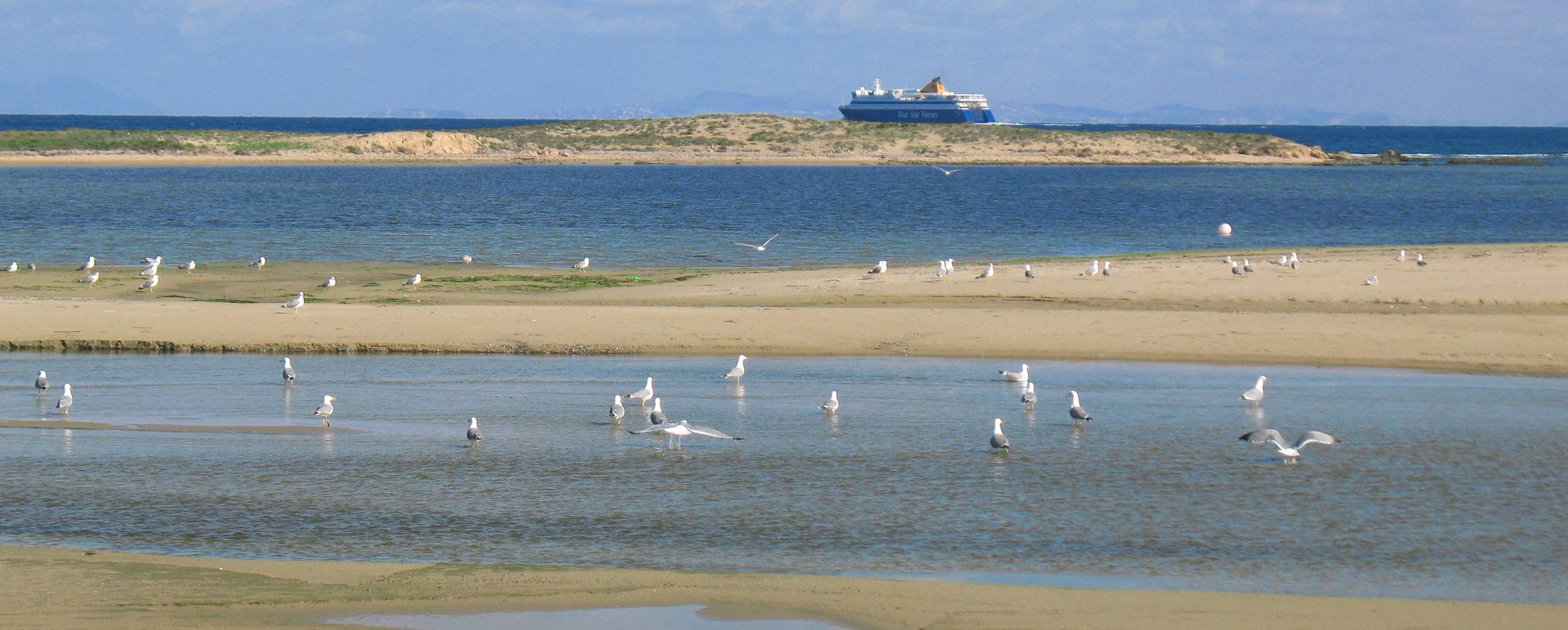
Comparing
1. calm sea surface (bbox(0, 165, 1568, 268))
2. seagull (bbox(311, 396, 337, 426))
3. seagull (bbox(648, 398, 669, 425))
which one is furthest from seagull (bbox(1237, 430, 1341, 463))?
calm sea surface (bbox(0, 165, 1568, 268))

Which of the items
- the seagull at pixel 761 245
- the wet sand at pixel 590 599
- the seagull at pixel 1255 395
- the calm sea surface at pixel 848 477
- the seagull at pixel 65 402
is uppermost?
the seagull at pixel 761 245

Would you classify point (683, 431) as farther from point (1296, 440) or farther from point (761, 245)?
point (761, 245)

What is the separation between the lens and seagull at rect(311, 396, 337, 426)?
45.6ft

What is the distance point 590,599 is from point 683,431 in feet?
14.7

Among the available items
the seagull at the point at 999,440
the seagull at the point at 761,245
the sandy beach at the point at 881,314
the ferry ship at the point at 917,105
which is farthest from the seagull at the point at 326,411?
the ferry ship at the point at 917,105

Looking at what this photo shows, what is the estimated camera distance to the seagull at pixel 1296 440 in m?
12.4

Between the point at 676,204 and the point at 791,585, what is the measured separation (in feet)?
147

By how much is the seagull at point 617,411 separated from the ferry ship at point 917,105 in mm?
135916

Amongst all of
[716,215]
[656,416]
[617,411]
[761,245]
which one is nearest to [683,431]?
[656,416]

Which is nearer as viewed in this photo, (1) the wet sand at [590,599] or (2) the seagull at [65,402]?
(1) the wet sand at [590,599]

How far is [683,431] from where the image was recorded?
42.9ft

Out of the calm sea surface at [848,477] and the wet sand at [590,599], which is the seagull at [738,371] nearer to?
the calm sea surface at [848,477]

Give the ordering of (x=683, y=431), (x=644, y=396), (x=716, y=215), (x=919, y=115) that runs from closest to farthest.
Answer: (x=683, y=431)
(x=644, y=396)
(x=716, y=215)
(x=919, y=115)

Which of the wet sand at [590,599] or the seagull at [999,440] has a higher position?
the seagull at [999,440]
